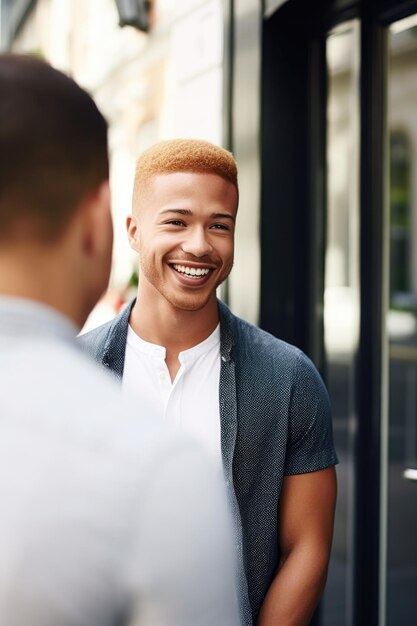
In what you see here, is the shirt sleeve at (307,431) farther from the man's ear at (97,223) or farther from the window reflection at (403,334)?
the window reflection at (403,334)

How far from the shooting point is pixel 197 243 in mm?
2170

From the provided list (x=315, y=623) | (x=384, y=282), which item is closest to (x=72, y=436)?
(x=384, y=282)

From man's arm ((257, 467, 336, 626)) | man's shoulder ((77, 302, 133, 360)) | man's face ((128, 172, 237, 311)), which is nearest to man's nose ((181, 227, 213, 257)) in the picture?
man's face ((128, 172, 237, 311))

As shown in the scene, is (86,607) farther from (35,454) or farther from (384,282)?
(384,282)

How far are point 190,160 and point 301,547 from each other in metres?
0.92

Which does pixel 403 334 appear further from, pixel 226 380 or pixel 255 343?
pixel 226 380

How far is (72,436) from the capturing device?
88 cm

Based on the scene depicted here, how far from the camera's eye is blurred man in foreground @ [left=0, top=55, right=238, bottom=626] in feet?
2.77

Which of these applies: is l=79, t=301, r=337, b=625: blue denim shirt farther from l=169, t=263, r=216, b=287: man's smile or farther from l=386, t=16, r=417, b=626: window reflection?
l=386, t=16, r=417, b=626: window reflection

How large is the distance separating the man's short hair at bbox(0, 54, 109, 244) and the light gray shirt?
0.66ft

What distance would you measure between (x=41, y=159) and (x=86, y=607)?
46 centimetres

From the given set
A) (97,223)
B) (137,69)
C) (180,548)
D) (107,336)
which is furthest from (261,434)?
(137,69)

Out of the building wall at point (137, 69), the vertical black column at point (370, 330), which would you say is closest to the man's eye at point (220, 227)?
the building wall at point (137, 69)

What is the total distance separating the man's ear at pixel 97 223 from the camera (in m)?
1.04
